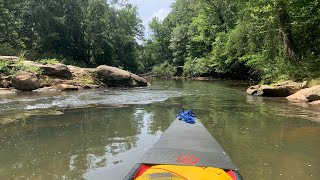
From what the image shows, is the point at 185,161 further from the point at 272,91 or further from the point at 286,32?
the point at 286,32

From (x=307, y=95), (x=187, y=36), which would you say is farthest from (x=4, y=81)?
(x=187, y=36)

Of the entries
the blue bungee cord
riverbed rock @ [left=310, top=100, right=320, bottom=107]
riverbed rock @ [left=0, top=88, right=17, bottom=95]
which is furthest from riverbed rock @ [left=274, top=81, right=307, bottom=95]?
riverbed rock @ [left=0, top=88, right=17, bottom=95]

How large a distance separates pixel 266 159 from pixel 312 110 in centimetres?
667

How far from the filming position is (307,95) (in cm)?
1400

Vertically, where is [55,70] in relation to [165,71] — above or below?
below

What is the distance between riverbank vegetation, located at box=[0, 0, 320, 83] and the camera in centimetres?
1862

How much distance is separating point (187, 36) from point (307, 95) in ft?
121

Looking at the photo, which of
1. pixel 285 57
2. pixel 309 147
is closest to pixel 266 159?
pixel 309 147

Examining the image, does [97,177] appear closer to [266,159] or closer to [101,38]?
[266,159]

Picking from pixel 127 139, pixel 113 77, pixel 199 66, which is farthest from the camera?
pixel 199 66

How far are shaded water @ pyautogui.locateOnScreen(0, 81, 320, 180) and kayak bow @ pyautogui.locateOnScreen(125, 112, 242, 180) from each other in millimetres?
884

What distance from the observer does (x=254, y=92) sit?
18.1 meters

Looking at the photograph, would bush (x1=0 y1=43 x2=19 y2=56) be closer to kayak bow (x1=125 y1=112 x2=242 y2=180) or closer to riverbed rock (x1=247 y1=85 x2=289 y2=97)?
riverbed rock (x1=247 y1=85 x2=289 y2=97)

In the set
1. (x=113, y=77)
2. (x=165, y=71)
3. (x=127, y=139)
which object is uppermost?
(x=165, y=71)
